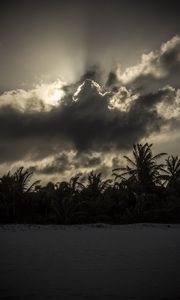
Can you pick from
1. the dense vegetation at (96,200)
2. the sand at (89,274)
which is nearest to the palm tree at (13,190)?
the dense vegetation at (96,200)

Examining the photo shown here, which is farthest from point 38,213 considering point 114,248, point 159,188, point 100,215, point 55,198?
point 114,248

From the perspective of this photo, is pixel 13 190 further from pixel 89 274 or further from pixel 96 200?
pixel 89 274

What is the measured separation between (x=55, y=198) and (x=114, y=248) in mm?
13023

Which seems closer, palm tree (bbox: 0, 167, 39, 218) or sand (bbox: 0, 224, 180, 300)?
sand (bbox: 0, 224, 180, 300)

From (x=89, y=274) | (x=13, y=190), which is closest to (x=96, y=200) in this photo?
(x=13, y=190)

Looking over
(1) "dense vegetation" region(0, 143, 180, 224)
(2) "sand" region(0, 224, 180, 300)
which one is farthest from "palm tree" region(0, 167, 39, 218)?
(2) "sand" region(0, 224, 180, 300)

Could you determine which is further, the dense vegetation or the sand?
the dense vegetation

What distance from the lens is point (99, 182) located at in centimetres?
2342

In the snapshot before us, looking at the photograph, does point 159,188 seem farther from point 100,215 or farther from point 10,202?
point 10,202

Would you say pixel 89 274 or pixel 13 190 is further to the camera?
pixel 13 190

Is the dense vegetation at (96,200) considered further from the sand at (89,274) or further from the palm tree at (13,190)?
the sand at (89,274)

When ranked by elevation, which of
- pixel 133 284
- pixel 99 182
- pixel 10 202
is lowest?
pixel 133 284

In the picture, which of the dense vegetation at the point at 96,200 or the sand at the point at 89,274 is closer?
the sand at the point at 89,274

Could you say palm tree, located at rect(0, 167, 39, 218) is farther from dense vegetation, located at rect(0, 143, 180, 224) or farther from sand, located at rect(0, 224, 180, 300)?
sand, located at rect(0, 224, 180, 300)
